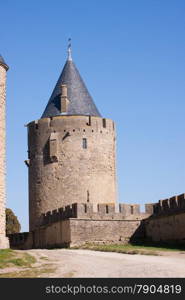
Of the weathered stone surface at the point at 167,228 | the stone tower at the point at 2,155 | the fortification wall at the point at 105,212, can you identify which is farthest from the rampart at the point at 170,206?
the stone tower at the point at 2,155

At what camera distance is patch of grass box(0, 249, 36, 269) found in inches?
757

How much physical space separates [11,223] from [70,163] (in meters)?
16.9

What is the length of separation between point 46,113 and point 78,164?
3808 millimetres

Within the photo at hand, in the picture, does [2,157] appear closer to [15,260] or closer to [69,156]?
[15,260]

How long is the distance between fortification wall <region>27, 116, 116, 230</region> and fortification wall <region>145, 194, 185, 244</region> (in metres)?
7.04

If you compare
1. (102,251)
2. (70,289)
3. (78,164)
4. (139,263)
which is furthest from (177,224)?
(70,289)

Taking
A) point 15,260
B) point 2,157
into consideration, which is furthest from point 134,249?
point 15,260

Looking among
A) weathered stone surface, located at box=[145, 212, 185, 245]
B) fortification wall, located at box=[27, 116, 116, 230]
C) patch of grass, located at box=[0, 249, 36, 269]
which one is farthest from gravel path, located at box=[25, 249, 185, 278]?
fortification wall, located at box=[27, 116, 116, 230]

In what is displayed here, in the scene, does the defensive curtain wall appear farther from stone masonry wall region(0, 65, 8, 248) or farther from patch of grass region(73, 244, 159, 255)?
stone masonry wall region(0, 65, 8, 248)

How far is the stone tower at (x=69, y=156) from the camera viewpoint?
3766 centimetres

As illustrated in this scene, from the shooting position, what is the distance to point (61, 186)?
37.6 metres

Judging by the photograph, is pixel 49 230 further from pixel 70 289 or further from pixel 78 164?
pixel 70 289

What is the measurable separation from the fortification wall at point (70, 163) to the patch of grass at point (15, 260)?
15433 mm

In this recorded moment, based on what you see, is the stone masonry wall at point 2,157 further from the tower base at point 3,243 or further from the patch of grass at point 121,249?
the patch of grass at point 121,249
